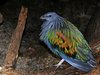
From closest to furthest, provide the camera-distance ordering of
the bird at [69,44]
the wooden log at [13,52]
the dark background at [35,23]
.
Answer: the bird at [69,44]
the wooden log at [13,52]
the dark background at [35,23]

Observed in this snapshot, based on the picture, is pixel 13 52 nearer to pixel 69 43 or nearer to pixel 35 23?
pixel 69 43

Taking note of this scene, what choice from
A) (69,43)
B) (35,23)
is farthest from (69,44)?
(35,23)

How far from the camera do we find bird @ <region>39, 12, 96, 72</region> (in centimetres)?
348

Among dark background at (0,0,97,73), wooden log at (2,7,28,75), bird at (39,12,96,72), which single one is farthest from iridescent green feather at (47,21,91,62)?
dark background at (0,0,97,73)

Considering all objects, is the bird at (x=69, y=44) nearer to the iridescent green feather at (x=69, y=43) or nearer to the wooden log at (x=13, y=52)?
the iridescent green feather at (x=69, y=43)

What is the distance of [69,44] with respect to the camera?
3.54 m

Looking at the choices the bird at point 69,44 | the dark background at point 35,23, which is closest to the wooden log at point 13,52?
the dark background at point 35,23

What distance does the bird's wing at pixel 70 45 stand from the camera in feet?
11.5

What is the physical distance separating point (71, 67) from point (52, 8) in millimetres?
5132

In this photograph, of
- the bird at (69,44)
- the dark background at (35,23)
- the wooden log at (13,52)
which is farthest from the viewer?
the dark background at (35,23)

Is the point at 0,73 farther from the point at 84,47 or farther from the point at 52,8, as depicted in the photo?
the point at 52,8

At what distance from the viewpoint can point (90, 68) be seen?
3.44 m

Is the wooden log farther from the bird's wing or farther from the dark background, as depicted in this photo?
the bird's wing

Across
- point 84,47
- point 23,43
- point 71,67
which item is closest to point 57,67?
point 71,67
